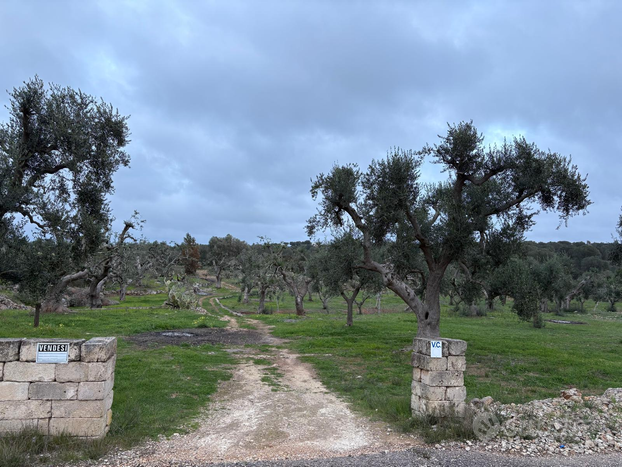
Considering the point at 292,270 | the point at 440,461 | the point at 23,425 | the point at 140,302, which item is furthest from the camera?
the point at 140,302

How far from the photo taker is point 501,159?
18031mm

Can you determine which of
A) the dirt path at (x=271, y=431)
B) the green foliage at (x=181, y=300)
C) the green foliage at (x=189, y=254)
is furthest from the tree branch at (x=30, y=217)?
the green foliage at (x=189, y=254)

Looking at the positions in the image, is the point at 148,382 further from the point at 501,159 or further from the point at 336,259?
the point at 501,159

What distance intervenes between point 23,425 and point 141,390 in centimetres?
372

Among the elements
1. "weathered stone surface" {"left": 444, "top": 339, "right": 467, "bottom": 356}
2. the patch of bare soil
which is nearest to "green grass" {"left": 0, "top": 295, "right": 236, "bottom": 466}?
the patch of bare soil

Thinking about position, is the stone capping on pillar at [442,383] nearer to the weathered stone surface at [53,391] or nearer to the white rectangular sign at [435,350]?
the white rectangular sign at [435,350]

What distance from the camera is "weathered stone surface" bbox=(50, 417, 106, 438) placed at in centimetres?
782

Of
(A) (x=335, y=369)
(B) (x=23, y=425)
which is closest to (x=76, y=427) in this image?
(B) (x=23, y=425)

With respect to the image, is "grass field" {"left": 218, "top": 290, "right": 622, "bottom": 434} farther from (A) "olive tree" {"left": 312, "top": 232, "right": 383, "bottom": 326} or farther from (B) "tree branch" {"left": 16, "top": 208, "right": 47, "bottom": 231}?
(B) "tree branch" {"left": 16, "top": 208, "right": 47, "bottom": 231}

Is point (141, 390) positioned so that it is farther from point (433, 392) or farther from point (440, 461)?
point (440, 461)

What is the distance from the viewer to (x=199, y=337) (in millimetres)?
23203

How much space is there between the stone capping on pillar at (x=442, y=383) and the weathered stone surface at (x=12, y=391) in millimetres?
8541

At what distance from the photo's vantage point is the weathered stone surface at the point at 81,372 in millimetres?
7902

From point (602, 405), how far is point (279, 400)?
332 inches
